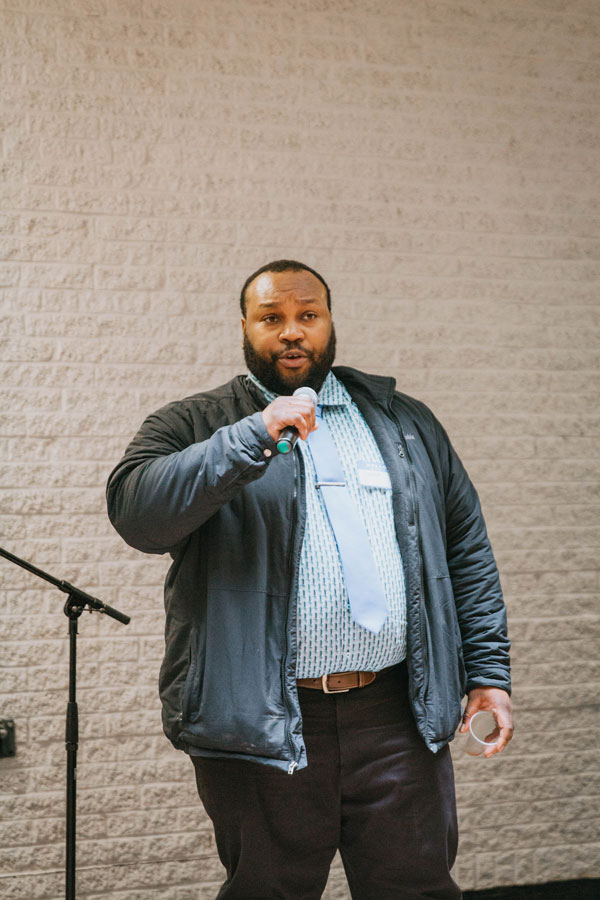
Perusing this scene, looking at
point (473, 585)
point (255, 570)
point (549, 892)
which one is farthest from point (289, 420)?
point (549, 892)

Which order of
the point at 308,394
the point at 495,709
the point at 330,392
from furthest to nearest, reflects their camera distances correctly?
1. the point at 330,392
2. the point at 495,709
3. the point at 308,394

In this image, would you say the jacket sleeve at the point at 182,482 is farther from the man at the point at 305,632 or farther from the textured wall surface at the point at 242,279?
the textured wall surface at the point at 242,279

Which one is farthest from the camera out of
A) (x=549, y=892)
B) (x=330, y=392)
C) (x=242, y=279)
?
(x=549, y=892)

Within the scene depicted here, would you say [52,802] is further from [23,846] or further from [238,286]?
[238,286]

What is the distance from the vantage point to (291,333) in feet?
6.30

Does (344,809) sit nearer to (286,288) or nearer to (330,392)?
(330,392)

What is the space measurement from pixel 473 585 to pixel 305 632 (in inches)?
18.2

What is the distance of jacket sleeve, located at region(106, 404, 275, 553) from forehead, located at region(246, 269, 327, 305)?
0.44m

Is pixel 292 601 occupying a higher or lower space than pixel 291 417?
lower

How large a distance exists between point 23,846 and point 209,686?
4.30 ft

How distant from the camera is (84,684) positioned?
263 cm

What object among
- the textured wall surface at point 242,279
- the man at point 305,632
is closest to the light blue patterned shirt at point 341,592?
the man at point 305,632

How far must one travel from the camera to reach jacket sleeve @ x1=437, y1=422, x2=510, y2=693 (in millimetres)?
1938

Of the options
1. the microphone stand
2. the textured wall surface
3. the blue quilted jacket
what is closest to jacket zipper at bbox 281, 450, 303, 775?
the blue quilted jacket
